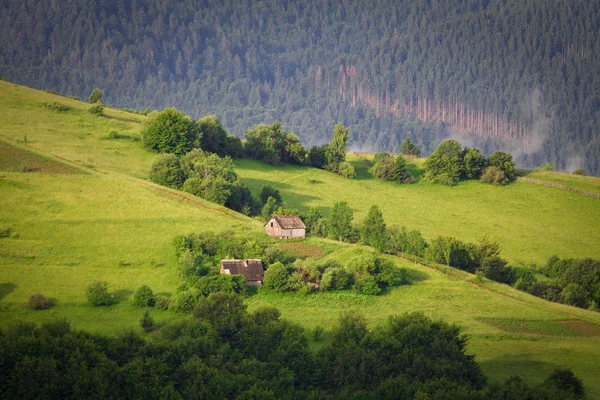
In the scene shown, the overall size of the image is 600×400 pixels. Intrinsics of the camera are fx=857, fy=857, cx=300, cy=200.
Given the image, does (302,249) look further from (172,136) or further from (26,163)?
(172,136)

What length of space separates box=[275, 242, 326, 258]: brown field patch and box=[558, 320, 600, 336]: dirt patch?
24.3 m

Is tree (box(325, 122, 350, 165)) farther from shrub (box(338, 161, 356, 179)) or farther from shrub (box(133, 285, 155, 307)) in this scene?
shrub (box(133, 285, 155, 307))

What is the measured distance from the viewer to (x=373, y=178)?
131 metres

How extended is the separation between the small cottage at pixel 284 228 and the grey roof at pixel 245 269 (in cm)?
1038

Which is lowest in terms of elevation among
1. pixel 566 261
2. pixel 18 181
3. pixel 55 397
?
pixel 55 397

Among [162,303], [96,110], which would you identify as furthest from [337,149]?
[162,303]

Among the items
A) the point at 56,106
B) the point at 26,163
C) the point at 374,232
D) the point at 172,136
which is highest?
the point at 56,106

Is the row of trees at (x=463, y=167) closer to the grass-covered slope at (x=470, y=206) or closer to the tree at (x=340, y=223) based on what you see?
the grass-covered slope at (x=470, y=206)

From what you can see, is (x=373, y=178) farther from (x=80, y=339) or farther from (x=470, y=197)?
(x=80, y=339)

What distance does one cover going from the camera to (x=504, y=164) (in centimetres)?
13362

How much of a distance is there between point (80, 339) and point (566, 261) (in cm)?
5733

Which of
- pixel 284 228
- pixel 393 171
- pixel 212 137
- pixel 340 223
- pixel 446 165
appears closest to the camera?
pixel 284 228

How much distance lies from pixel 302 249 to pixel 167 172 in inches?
963

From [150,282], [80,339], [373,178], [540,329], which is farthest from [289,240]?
[373,178]
